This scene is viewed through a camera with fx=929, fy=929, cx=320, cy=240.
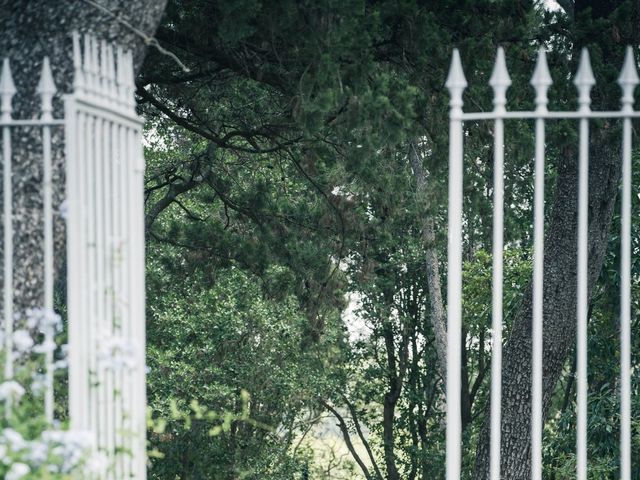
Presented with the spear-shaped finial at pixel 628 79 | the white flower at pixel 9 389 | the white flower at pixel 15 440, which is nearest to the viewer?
the white flower at pixel 15 440

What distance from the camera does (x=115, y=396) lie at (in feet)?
11.1

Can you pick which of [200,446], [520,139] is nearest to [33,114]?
[520,139]

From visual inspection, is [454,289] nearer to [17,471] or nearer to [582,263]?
[582,263]

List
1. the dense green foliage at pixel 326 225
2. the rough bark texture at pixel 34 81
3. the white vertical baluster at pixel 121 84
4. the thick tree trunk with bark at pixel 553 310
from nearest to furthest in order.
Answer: the white vertical baluster at pixel 121 84
the rough bark texture at pixel 34 81
the dense green foliage at pixel 326 225
the thick tree trunk with bark at pixel 553 310

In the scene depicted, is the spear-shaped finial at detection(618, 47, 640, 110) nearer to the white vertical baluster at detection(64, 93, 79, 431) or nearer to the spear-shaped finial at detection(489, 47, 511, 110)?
the spear-shaped finial at detection(489, 47, 511, 110)

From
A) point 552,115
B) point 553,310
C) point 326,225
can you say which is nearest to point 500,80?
point 552,115

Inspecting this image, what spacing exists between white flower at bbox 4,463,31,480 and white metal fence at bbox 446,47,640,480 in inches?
58.0

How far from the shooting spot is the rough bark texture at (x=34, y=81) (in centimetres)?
368

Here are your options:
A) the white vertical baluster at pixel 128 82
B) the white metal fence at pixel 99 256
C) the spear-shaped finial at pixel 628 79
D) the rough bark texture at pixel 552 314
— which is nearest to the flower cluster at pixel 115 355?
the white metal fence at pixel 99 256

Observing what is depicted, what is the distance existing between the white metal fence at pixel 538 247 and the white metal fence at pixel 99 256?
3.80 ft

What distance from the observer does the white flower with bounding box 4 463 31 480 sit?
2.64m

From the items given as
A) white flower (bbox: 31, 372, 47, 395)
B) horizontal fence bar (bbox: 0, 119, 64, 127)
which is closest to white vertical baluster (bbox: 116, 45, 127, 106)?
horizontal fence bar (bbox: 0, 119, 64, 127)

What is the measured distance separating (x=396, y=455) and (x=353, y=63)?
44.1 feet

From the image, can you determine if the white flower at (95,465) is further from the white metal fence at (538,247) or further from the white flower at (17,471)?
the white metal fence at (538,247)
